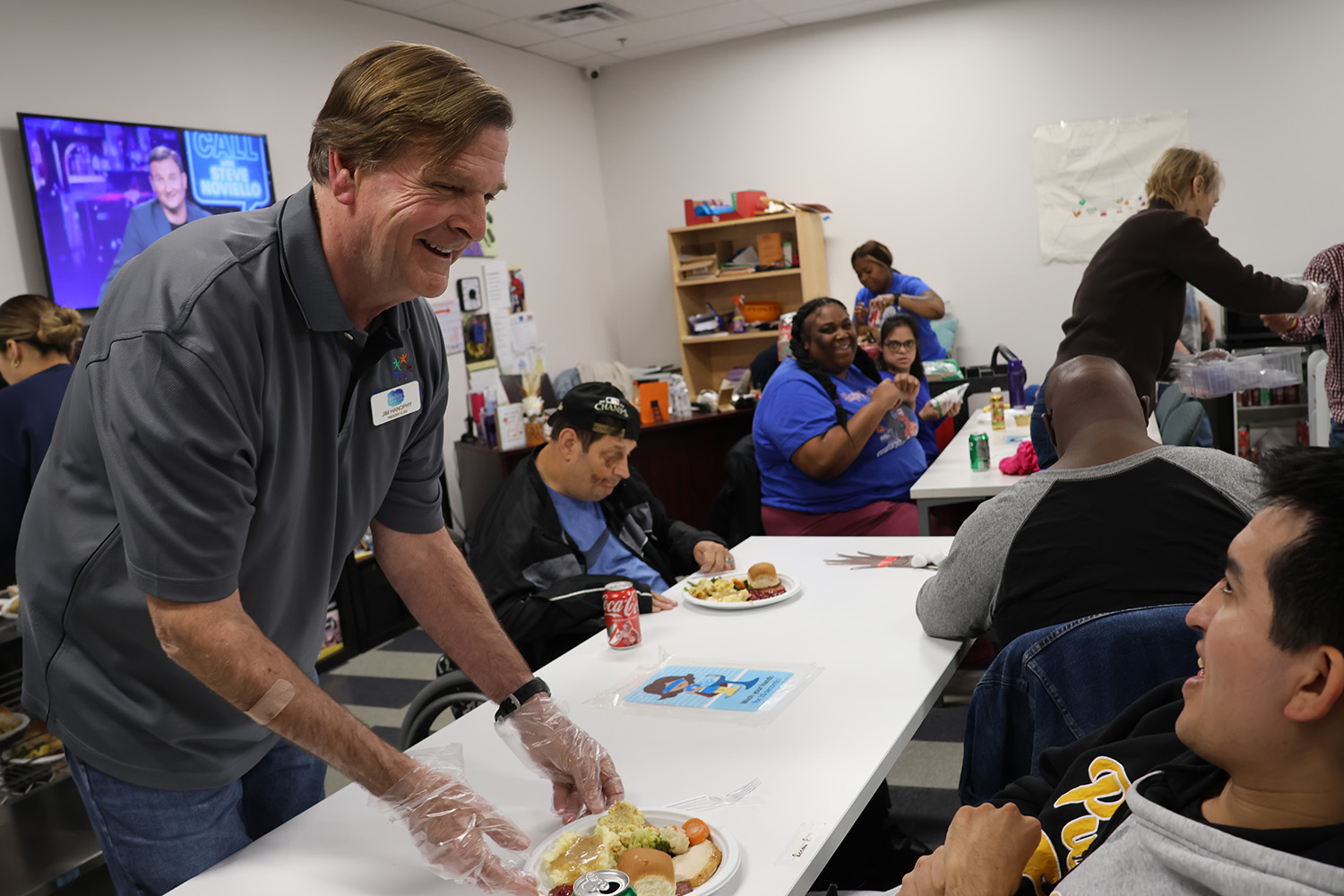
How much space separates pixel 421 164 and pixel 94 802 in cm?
101

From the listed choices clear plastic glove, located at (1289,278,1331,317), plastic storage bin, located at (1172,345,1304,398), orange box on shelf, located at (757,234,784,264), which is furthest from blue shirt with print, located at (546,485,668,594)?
orange box on shelf, located at (757,234,784,264)

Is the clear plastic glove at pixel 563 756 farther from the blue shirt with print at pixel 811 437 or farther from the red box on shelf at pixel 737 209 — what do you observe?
the red box on shelf at pixel 737 209

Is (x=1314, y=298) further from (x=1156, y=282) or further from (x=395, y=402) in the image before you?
(x=395, y=402)

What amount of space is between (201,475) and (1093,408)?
168 centimetres

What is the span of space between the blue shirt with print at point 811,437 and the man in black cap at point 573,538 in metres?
0.98

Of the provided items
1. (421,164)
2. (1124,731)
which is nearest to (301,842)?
(421,164)

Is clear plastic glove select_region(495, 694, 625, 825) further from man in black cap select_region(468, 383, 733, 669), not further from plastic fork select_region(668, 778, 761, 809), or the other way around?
man in black cap select_region(468, 383, 733, 669)

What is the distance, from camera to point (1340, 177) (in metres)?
5.83

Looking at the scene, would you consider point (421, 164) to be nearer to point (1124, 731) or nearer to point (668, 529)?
point (1124, 731)

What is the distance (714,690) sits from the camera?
175 centimetres

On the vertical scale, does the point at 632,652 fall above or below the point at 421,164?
below

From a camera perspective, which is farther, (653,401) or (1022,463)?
(653,401)

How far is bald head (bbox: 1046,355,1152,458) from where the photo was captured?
6.30 ft

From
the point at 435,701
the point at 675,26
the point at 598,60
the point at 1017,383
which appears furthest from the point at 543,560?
the point at 598,60
